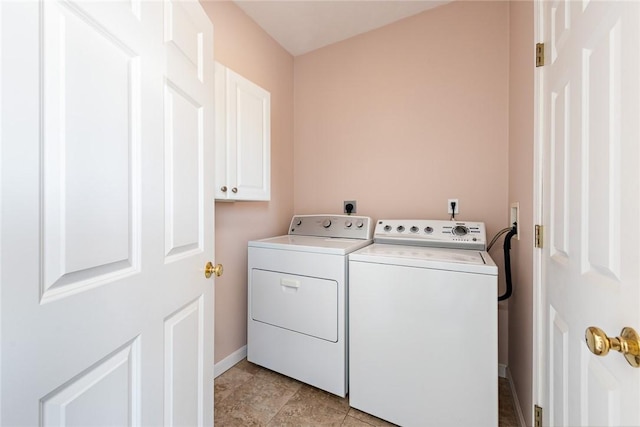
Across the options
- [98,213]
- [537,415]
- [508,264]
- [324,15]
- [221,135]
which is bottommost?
→ [537,415]

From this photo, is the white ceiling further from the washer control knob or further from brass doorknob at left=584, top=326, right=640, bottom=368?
brass doorknob at left=584, top=326, right=640, bottom=368

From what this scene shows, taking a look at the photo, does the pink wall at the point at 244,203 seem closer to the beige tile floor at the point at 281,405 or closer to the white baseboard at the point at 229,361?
the white baseboard at the point at 229,361

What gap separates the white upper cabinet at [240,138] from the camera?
1.55 metres

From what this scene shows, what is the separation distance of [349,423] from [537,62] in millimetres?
1939

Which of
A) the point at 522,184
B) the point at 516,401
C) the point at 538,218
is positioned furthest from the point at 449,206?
the point at 516,401

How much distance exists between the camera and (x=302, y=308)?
65.1 inches

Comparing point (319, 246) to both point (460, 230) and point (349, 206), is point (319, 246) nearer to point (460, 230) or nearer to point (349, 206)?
point (349, 206)

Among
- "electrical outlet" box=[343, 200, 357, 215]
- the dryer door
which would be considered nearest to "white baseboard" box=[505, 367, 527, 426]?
the dryer door

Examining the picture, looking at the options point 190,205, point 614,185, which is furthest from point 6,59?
point 614,185

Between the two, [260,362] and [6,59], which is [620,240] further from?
[260,362]

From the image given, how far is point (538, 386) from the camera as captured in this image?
41.9 inches

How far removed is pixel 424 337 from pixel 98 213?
4.54 ft

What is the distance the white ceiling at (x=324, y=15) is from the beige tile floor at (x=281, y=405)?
8.81 ft

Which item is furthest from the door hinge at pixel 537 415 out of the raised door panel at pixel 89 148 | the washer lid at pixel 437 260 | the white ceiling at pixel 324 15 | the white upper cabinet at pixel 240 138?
the white ceiling at pixel 324 15
